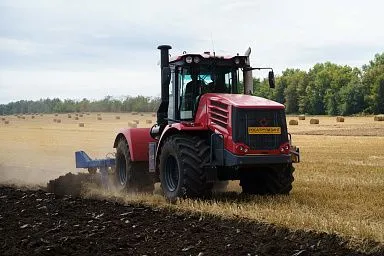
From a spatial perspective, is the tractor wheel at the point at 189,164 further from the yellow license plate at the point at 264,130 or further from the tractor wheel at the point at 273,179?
the tractor wheel at the point at 273,179

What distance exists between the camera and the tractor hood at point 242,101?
1019 cm

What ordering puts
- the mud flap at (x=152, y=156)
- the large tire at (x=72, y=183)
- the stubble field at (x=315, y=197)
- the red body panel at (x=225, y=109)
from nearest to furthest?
the stubble field at (x=315, y=197) → the red body panel at (x=225, y=109) → the mud flap at (x=152, y=156) → the large tire at (x=72, y=183)

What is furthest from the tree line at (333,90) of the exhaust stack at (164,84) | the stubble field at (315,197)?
the exhaust stack at (164,84)

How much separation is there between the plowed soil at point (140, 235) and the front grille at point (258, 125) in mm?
1733

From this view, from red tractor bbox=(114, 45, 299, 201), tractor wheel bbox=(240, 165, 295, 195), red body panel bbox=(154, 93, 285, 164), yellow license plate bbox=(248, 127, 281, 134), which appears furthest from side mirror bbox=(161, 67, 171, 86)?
tractor wheel bbox=(240, 165, 295, 195)

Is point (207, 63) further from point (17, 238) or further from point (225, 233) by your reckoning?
point (17, 238)

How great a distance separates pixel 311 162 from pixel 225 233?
419 inches

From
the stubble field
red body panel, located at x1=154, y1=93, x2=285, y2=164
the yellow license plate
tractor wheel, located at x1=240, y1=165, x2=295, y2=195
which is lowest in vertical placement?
the stubble field

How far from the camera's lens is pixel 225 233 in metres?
7.84

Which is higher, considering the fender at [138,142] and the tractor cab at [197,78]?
the tractor cab at [197,78]

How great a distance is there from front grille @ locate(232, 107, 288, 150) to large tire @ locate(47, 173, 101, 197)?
393 cm

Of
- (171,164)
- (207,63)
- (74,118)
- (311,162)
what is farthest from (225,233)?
(74,118)

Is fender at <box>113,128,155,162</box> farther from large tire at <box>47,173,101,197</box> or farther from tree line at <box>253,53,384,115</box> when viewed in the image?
tree line at <box>253,53,384,115</box>

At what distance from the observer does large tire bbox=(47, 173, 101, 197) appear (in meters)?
12.7
